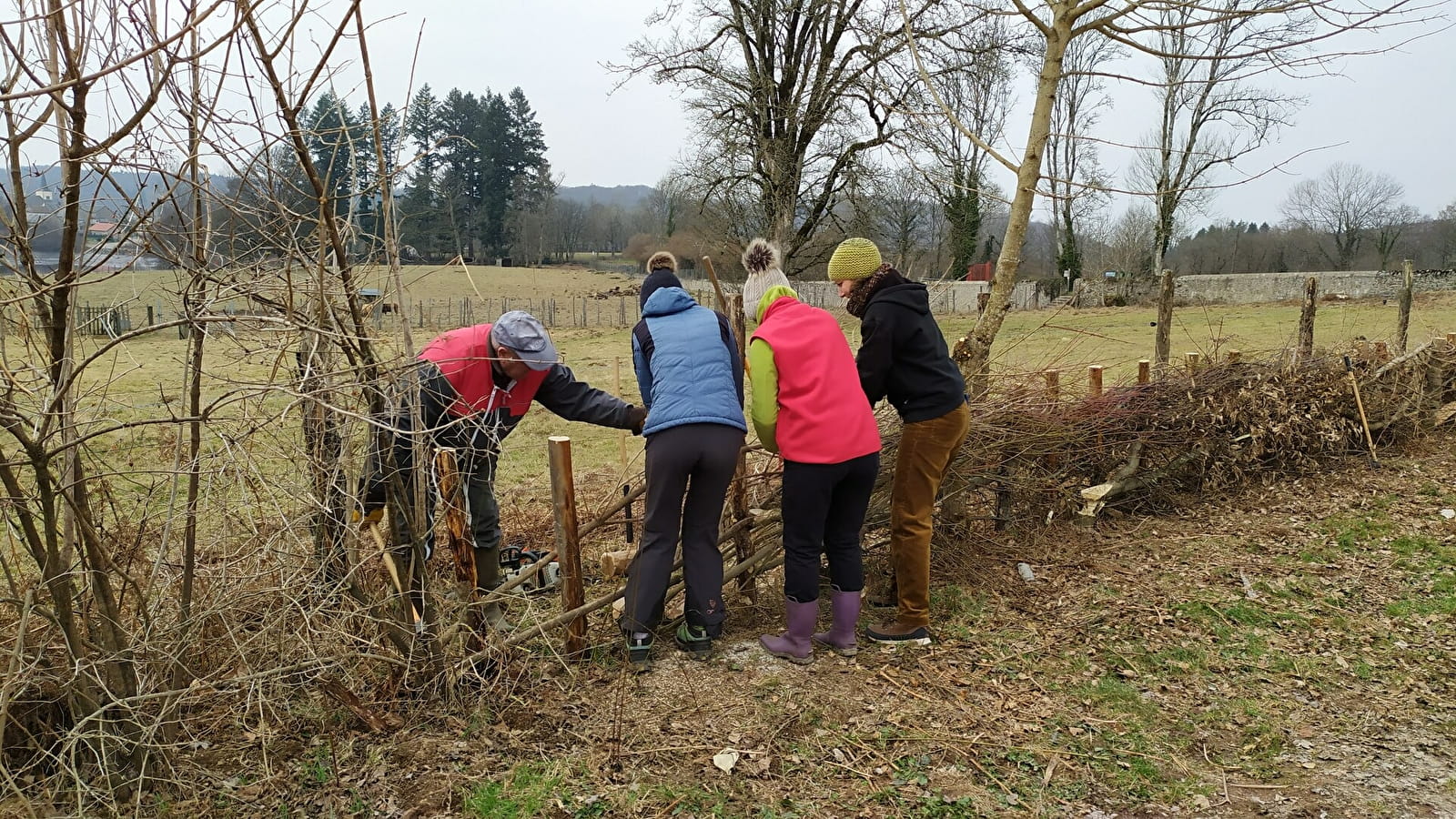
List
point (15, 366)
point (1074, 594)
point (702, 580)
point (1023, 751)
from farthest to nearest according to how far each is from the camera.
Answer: point (1074, 594)
point (702, 580)
point (1023, 751)
point (15, 366)

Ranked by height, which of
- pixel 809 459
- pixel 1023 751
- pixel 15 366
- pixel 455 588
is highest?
pixel 15 366

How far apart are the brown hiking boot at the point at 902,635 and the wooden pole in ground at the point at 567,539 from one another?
1.27 m

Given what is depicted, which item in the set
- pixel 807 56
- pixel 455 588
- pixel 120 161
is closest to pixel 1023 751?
pixel 455 588

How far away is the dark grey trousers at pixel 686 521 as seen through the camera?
3.20 metres

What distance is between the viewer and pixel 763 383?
3297mm

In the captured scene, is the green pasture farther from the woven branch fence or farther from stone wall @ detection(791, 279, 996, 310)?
stone wall @ detection(791, 279, 996, 310)

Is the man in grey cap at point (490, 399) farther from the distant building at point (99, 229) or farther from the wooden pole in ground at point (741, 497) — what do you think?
the distant building at point (99, 229)

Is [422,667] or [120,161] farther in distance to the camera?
[422,667]

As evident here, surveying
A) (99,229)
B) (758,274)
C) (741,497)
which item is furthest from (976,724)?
(99,229)

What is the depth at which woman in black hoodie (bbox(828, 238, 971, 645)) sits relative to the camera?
3459 mm

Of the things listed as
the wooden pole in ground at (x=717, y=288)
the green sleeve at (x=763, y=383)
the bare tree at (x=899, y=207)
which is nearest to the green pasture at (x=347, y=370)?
the green sleeve at (x=763, y=383)

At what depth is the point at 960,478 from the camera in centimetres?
449

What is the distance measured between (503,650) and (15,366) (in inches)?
68.9

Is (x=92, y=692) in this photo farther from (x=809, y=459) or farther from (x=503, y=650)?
(x=809, y=459)
